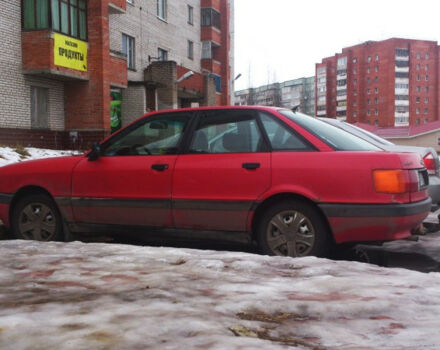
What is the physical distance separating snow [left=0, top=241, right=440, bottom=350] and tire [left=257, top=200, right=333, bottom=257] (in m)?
0.38

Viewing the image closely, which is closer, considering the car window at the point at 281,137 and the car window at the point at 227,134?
the car window at the point at 281,137

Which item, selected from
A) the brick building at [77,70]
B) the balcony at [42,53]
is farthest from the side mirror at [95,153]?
the balcony at [42,53]

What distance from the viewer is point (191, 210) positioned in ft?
15.2

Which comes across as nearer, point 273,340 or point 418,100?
point 273,340

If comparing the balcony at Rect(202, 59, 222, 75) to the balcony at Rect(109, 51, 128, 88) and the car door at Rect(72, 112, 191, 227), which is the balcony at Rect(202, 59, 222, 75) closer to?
the balcony at Rect(109, 51, 128, 88)

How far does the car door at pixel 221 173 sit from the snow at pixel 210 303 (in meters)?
0.52

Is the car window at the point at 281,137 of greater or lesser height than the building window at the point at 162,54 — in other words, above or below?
below

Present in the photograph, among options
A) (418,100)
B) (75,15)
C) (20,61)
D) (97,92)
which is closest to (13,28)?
(20,61)

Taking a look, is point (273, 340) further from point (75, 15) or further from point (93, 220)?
point (75, 15)

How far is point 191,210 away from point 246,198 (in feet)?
1.88

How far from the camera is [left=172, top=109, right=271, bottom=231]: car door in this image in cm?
438

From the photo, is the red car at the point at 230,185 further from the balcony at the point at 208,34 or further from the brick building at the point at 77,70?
the balcony at the point at 208,34

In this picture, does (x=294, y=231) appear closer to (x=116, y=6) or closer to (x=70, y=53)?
(x=70, y=53)

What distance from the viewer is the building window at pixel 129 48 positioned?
79.7ft
